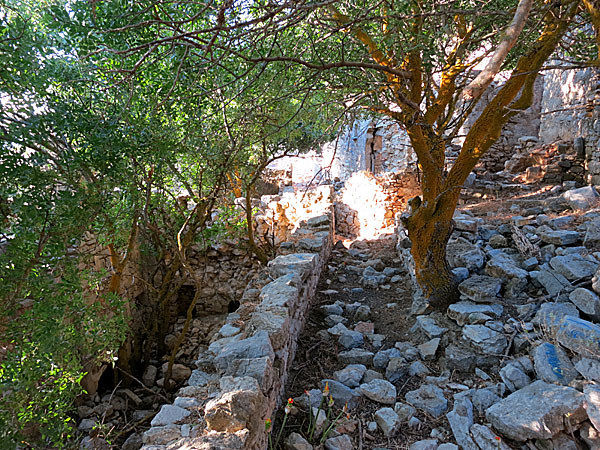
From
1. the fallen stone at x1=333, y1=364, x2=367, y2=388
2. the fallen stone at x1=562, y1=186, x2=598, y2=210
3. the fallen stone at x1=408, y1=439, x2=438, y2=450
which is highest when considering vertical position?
the fallen stone at x1=562, y1=186, x2=598, y2=210

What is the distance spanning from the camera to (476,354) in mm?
3344

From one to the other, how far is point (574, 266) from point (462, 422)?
210cm

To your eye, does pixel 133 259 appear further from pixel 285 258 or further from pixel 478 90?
pixel 478 90

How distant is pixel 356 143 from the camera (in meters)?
17.2

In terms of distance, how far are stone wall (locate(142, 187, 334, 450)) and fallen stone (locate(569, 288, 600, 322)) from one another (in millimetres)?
2431

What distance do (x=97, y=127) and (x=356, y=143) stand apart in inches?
604

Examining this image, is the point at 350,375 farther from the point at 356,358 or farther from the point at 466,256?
the point at 466,256

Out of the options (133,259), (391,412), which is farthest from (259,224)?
(391,412)

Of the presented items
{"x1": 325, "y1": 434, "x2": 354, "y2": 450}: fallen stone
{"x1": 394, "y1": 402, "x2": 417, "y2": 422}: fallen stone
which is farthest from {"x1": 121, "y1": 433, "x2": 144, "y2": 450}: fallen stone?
{"x1": 394, "y1": 402, "x2": 417, "y2": 422}: fallen stone

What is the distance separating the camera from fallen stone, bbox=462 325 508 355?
3.28 meters

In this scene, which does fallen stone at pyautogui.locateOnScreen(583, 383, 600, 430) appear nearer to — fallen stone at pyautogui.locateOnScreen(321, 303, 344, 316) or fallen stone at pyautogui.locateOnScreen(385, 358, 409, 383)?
fallen stone at pyautogui.locateOnScreen(385, 358, 409, 383)

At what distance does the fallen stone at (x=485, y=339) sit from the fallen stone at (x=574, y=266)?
970 millimetres

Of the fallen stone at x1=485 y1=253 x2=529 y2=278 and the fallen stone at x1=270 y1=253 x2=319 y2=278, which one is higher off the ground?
the fallen stone at x1=270 y1=253 x2=319 y2=278

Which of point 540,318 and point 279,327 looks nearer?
point 279,327
